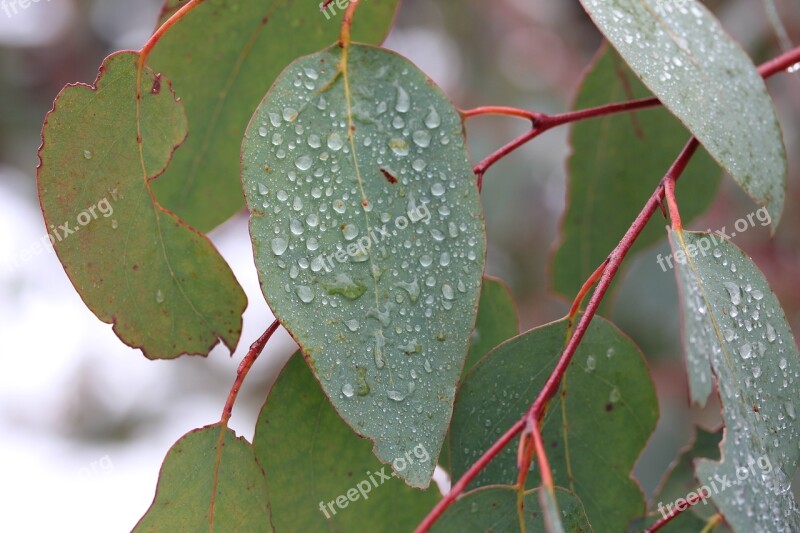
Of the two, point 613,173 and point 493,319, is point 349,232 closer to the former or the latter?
point 493,319

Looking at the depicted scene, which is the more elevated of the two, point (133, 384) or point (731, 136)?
point (133, 384)

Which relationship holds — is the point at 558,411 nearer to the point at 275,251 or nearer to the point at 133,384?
the point at 275,251

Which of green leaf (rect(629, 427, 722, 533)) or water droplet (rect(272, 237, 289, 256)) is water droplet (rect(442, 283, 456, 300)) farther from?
green leaf (rect(629, 427, 722, 533))

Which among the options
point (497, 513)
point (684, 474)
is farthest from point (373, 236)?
point (684, 474)

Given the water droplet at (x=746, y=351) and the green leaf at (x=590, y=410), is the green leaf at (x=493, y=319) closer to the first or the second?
the green leaf at (x=590, y=410)

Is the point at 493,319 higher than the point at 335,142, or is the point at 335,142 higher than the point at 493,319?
the point at 335,142

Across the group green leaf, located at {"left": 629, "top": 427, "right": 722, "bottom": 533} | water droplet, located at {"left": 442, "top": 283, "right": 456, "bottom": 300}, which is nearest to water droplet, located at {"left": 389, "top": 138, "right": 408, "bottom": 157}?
water droplet, located at {"left": 442, "top": 283, "right": 456, "bottom": 300}

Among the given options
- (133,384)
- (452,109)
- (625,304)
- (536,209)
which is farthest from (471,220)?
(133,384)
